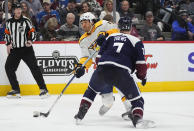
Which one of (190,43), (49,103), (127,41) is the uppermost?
(127,41)

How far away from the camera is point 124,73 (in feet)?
14.5

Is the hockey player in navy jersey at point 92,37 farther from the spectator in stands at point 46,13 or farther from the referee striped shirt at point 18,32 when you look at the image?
the spectator in stands at point 46,13

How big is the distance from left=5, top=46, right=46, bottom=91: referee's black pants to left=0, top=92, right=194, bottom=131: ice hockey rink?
268 mm

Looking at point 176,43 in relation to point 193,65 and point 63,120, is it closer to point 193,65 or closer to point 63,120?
point 193,65

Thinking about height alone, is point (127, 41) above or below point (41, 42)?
above

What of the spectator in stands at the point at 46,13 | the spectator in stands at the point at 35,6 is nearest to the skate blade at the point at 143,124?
the spectator in stands at the point at 46,13

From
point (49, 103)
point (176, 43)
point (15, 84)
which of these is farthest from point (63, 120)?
point (176, 43)

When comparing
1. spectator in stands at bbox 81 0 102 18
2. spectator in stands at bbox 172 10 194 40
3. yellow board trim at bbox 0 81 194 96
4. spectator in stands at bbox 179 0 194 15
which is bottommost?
yellow board trim at bbox 0 81 194 96

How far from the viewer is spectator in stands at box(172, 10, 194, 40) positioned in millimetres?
8125

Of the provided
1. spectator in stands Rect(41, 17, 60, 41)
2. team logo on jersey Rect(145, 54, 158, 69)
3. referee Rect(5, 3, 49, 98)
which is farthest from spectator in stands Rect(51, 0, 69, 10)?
team logo on jersey Rect(145, 54, 158, 69)

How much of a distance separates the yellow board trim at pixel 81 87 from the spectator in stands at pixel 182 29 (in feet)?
2.67

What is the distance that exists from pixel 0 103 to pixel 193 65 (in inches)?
Result: 135

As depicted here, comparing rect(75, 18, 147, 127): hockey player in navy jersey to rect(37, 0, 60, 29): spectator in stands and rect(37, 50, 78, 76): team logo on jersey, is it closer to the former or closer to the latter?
rect(37, 50, 78, 76): team logo on jersey

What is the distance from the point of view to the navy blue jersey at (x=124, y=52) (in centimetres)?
440
